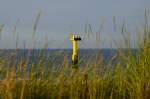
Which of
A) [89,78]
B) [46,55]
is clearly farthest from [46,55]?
[89,78]

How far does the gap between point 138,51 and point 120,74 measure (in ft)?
1.43

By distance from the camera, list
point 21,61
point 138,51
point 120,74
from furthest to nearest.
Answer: point 120,74
point 138,51
point 21,61

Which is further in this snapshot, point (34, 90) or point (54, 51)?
point (54, 51)

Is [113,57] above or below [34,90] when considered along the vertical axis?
above

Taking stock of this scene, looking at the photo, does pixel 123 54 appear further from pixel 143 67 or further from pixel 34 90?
pixel 34 90

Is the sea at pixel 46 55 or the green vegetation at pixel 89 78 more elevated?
the sea at pixel 46 55

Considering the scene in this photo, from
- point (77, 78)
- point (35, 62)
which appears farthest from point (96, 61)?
point (35, 62)

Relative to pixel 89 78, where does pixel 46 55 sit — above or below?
above

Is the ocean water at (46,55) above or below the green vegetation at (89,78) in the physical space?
above

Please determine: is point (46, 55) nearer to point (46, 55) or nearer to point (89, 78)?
point (46, 55)

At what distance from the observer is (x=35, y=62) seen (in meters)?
4.59

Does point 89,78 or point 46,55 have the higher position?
point 46,55

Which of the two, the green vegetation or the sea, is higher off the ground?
the sea

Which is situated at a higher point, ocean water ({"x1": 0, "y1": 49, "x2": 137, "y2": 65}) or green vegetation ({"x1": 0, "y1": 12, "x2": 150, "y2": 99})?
ocean water ({"x1": 0, "y1": 49, "x2": 137, "y2": 65})
